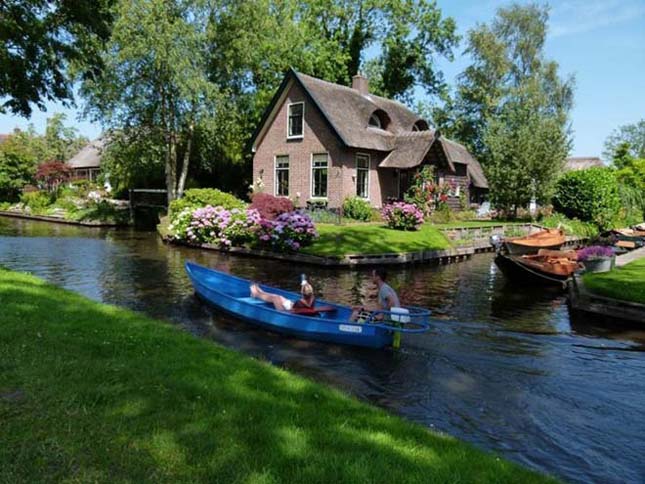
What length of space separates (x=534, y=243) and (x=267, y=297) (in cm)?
1274

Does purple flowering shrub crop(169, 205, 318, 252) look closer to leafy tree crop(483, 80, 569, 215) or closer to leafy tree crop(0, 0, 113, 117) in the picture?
leafy tree crop(0, 0, 113, 117)

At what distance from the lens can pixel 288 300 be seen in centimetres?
1139

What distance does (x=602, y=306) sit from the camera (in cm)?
1248

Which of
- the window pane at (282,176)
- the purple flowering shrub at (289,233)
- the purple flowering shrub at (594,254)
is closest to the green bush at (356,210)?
the window pane at (282,176)

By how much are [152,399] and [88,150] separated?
205 ft

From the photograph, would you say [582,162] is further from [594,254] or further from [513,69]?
[594,254]

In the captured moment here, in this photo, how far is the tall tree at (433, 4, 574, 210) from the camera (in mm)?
33469

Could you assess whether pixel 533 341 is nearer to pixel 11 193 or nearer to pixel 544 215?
pixel 544 215

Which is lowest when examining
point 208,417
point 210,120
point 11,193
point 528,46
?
point 208,417

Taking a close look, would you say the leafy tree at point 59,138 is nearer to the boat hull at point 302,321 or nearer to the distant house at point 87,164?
the distant house at point 87,164

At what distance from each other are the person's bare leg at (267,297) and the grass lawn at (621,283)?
7982 mm

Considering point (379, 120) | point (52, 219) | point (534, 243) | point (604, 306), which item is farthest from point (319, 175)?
point (52, 219)

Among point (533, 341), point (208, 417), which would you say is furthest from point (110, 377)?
point (533, 341)

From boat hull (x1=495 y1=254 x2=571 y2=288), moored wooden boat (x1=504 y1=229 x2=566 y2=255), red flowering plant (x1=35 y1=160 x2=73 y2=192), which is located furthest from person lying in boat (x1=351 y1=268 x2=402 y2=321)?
red flowering plant (x1=35 y1=160 x2=73 y2=192)
